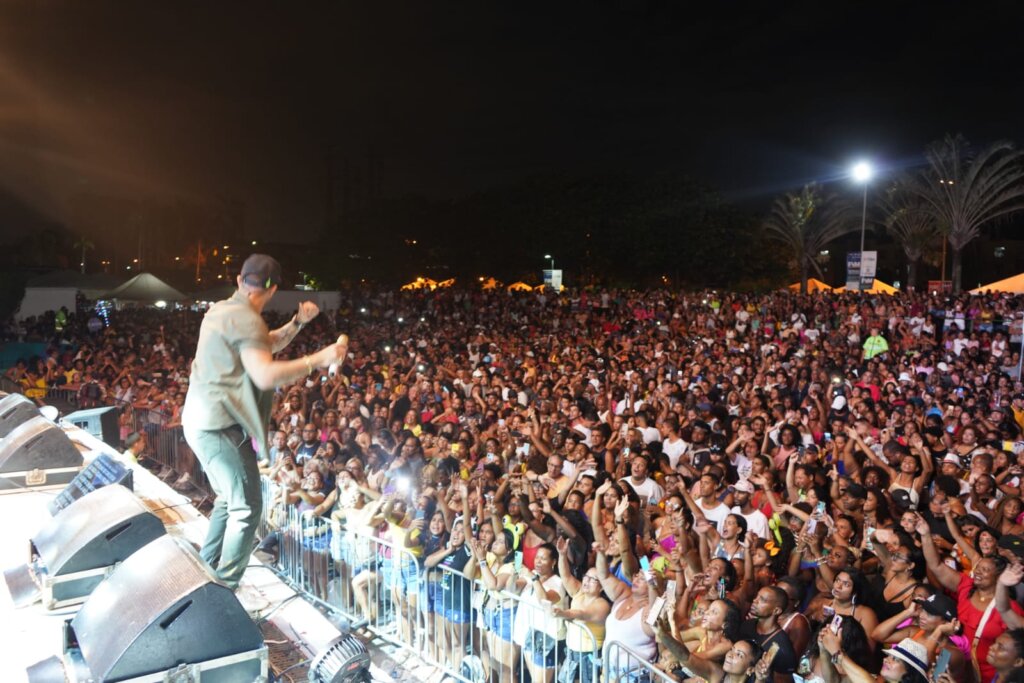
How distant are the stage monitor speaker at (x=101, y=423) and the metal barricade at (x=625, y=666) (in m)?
5.47

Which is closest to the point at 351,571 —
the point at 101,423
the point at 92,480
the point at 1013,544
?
the point at 92,480

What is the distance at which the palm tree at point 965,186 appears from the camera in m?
21.9

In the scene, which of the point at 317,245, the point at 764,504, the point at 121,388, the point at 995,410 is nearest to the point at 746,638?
the point at 764,504

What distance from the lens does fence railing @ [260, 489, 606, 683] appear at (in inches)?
159

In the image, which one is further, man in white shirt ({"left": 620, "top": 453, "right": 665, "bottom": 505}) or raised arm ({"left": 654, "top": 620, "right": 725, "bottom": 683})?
man in white shirt ({"left": 620, "top": 453, "right": 665, "bottom": 505})

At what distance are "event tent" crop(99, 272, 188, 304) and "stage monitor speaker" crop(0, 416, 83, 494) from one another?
1633 cm

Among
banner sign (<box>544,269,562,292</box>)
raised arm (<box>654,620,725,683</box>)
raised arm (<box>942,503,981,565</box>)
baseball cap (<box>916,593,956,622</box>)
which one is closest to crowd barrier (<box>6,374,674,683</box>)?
raised arm (<box>654,620,725,683</box>)

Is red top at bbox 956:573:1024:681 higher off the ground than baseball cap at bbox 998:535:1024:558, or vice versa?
baseball cap at bbox 998:535:1024:558

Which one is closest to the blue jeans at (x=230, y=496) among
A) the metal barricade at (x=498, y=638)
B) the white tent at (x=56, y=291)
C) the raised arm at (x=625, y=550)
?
the metal barricade at (x=498, y=638)

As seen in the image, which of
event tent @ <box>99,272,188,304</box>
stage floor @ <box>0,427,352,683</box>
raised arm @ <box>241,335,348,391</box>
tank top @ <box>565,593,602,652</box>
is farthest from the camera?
event tent @ <box>99,272,188,304</box>

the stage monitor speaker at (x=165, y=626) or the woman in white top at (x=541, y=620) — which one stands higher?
the stage monitor speaker at (x=165, y=626)

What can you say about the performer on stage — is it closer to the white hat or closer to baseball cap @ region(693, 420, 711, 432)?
the white hat

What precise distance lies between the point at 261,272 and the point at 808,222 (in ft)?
97.4

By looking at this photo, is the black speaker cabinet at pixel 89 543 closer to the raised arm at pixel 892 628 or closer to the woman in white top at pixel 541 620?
the woman in white top at pixel 541 620
